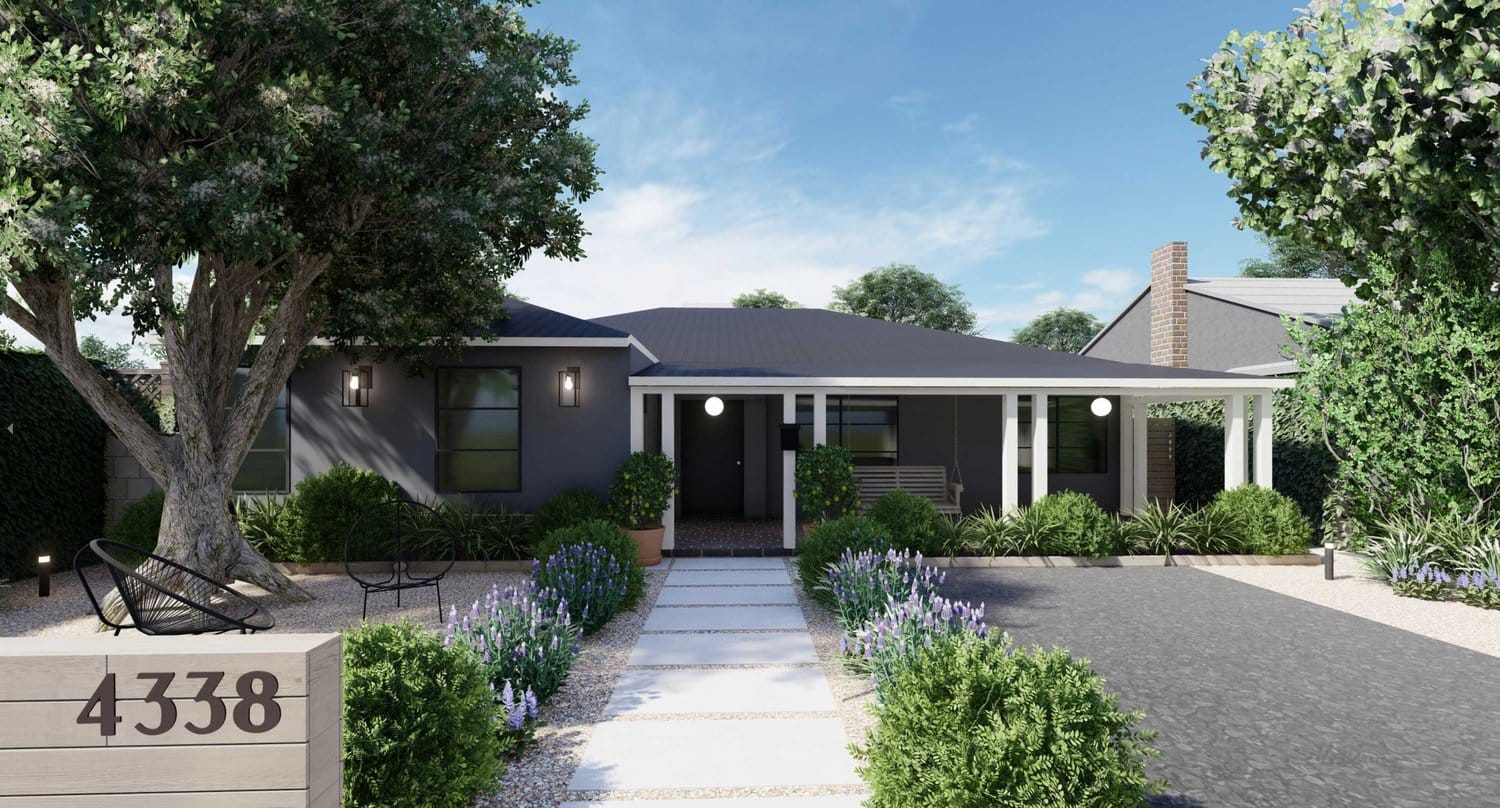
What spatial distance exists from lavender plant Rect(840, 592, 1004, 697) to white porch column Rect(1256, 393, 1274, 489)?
7560 millimetres

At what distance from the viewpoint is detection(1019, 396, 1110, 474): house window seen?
12797 mm

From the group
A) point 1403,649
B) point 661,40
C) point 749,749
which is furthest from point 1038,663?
point 661,40

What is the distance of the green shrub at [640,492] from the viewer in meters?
8.86

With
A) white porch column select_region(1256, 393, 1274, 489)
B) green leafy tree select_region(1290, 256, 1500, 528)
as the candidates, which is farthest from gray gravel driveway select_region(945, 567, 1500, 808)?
white porch column select_region(1256, 393, 1274, 489)

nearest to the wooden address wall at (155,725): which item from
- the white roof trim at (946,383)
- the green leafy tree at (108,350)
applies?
the white roof trim at (946,383)

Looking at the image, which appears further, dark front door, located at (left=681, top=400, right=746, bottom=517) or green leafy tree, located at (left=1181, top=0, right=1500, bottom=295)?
dark front door, located at (left=681, top=400, right=746, bottom=517)

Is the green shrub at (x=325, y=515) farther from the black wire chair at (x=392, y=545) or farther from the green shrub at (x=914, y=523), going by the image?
the green shrub at (x=914, y=523)

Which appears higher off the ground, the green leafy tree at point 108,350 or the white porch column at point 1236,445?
the green leafy tree at point 108,350

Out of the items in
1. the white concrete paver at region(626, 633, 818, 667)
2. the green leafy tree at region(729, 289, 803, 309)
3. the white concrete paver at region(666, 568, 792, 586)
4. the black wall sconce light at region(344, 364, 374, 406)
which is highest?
the green leafy tree at region(729, 289, 803, 309)

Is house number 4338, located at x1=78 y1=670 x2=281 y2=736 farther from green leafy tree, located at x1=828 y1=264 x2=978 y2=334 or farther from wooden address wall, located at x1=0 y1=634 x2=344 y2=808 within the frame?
green leafy tree, located at x1=828 y1=264 x2=978 y2=334

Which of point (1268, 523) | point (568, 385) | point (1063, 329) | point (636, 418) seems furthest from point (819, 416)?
point (1063, 329)

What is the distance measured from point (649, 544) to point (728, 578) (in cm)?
128

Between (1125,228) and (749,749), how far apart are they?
79.7ft

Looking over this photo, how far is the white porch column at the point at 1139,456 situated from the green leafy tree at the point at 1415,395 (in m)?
3.39
